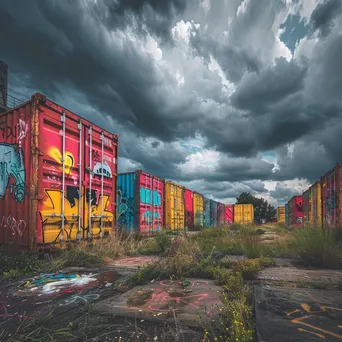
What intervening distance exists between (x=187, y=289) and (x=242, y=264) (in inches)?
51.8

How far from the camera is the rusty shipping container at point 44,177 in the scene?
5.50m

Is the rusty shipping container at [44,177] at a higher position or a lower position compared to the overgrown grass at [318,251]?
higher

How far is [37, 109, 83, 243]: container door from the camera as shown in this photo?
567cm

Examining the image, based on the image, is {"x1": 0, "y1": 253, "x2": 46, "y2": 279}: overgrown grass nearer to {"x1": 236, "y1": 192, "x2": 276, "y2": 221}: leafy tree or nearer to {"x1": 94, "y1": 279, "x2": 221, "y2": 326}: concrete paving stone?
{"x1": 94, "y1": 279, "x2": 221, "y2": 326}: concrete paving stone

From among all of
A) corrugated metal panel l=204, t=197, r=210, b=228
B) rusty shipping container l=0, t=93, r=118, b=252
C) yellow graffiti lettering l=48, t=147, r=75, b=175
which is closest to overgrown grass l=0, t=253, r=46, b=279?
rusty shipping container l=0, t=93, r=118, b=252

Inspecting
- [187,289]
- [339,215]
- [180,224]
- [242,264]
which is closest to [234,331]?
[187,289]

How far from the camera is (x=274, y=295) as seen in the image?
3080mm

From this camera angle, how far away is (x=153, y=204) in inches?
500

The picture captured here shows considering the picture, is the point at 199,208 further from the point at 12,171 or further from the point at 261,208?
the point at 261,208

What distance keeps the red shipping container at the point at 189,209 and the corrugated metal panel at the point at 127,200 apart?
699cm

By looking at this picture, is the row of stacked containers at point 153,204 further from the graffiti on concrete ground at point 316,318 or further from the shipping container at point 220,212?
the shipping container at point 220,212

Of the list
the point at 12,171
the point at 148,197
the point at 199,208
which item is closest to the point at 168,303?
the point at 12,171

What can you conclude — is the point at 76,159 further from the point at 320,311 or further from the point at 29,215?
the point at 320,311

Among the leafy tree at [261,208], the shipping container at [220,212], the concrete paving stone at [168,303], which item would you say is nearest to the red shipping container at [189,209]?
the shipping container at [220,212]
